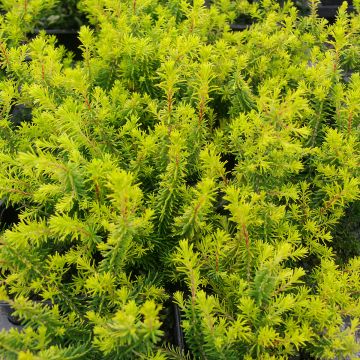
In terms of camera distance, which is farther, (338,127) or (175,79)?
(338,127)

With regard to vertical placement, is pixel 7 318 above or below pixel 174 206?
below

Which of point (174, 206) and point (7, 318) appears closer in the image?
point (174, 206)

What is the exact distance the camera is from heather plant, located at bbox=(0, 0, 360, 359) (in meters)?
1.29

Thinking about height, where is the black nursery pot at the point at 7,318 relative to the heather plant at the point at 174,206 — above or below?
below

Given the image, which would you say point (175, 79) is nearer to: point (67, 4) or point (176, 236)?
point (176, 236)

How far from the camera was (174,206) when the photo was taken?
5.06ft

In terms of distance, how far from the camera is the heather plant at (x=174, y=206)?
1291mm

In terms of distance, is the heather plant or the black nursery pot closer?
the heather plant

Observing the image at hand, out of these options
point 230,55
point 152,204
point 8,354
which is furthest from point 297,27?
point 8,354

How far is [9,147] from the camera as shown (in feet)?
5.75

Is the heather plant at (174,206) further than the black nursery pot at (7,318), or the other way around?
the black nursery pot at (7,318)

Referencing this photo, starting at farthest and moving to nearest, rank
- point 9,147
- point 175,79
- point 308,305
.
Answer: point 9,147, point 175,79, point 308,305

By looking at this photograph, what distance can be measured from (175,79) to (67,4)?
82.8 inches

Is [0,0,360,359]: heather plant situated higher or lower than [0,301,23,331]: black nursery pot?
higher
